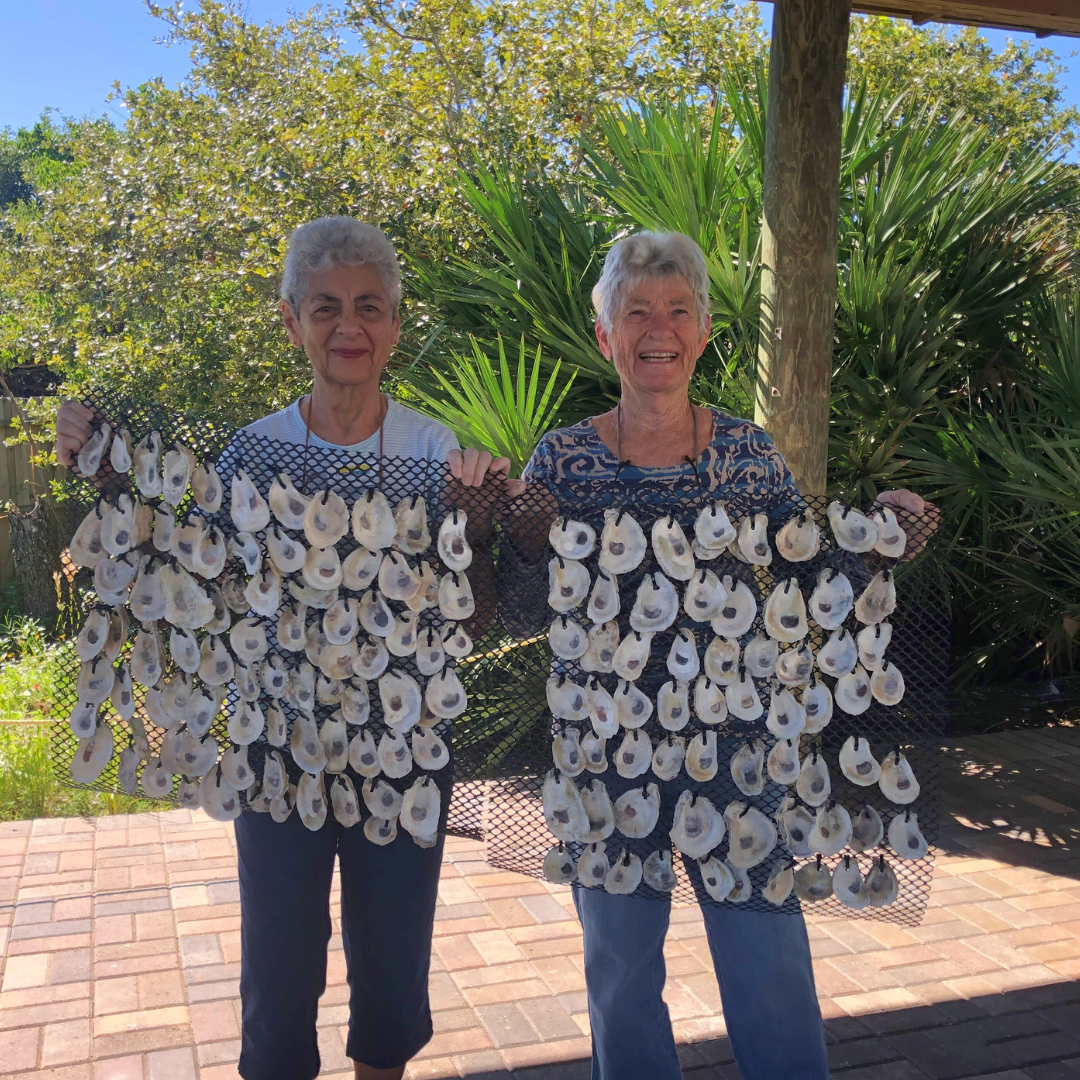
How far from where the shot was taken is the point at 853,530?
192 centimetres

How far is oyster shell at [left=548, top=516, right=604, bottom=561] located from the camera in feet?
6.24

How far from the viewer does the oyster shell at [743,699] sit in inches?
76.9

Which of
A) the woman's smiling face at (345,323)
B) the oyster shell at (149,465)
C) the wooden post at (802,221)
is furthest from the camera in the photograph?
the wooden post at (802,221)

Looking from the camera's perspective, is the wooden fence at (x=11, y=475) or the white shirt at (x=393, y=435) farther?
the wooden fence at (x=11, y=475)

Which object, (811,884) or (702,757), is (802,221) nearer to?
(702,757)

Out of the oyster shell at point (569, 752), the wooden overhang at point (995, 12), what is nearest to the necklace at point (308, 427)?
the oyster shell at point (569, 752)

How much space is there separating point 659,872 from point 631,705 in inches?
12.0

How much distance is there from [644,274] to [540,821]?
1.11 metres

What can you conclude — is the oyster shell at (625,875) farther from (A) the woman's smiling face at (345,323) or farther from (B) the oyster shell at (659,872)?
(A) the woman's smiling face at (345,323)

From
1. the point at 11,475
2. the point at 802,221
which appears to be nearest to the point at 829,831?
the point at 802,221

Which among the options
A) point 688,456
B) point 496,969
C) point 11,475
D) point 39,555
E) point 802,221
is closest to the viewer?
point 688,456

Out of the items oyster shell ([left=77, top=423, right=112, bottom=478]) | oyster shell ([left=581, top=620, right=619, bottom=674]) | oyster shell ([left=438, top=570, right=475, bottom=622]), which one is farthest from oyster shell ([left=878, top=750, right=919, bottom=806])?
oyster shell ([left=77, top=423, right=112, bottom=478])

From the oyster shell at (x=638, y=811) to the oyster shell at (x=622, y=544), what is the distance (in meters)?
0.41

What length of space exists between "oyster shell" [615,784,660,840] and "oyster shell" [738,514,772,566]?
450mm
